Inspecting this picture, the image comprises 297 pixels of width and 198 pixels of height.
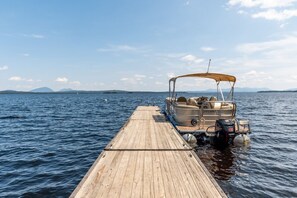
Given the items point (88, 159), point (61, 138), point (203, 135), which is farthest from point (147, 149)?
point (61, 138)

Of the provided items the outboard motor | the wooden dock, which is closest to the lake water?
the outboard motor

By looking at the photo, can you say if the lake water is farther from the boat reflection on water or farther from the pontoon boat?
the pontoon boat

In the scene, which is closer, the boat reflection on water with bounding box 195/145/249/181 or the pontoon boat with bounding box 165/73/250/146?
the boat reflection on water with bounding box 195/145/249/181

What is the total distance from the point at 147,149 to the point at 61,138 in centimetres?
1134

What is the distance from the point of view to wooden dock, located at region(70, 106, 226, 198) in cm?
514

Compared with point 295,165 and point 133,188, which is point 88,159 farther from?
point 295,165

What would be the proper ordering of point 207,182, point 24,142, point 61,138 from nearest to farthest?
point 207,182
point 24,142
point 61,138

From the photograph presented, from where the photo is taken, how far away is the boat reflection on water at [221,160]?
979cm

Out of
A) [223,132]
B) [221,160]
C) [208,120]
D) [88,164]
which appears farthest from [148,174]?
[208,120]

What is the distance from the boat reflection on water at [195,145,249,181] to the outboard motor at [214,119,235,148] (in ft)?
1.75

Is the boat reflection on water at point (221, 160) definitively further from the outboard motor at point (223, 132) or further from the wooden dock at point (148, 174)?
the wooden dock at point (148, 174)

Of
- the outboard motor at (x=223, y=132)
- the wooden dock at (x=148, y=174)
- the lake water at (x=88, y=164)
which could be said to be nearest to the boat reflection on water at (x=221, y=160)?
the lake water at (x=88, y=164)

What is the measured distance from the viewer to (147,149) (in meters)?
8.76

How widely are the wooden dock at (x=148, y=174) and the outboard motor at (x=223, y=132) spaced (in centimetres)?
360
